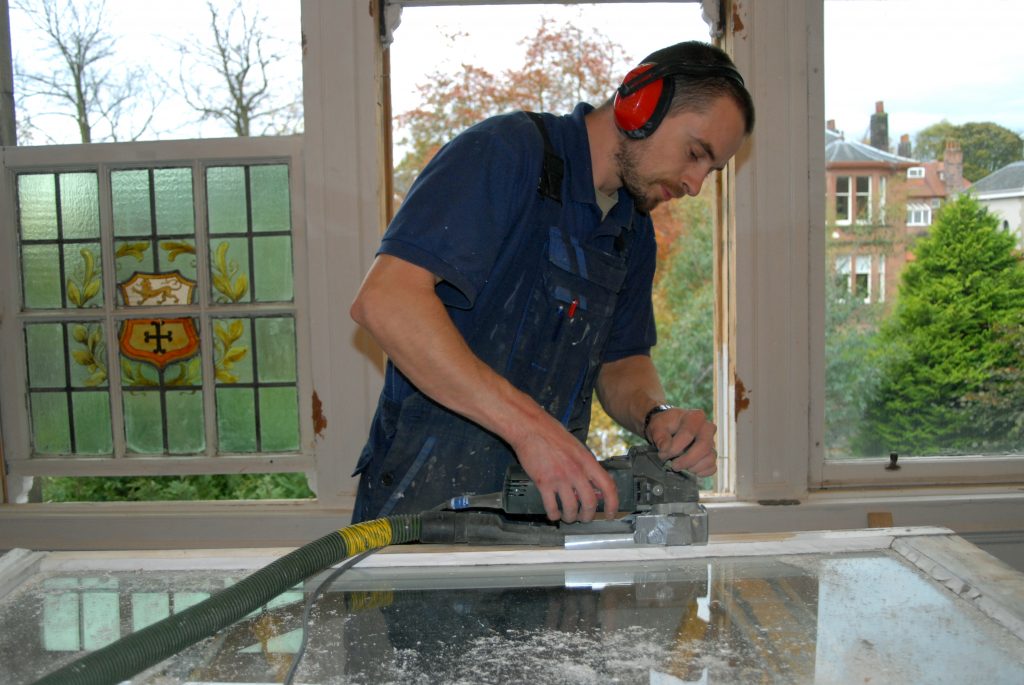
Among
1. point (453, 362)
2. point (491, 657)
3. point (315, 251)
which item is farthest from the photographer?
point (315, 251)

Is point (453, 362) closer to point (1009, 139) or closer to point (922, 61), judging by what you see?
point (922, 61)

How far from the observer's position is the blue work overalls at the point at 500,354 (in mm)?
1448

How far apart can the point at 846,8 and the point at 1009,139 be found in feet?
2.01

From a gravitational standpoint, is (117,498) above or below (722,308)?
below

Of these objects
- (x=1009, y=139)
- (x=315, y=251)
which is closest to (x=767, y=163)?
(x=1009, y=139)

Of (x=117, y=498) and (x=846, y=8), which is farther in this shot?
(x=117, y=498)

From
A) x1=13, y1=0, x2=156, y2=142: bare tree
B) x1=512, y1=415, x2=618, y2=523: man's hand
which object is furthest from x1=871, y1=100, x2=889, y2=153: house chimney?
x1=13, y1=0, x2=156, y2=142: bare tree

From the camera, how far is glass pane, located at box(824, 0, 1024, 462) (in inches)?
90.0

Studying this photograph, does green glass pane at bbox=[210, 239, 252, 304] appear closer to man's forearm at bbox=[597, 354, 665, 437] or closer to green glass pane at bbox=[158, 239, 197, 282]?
green glass pane at bbox=[158, 239, 197, 282]

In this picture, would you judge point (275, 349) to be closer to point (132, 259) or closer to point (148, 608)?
point (132, 259)

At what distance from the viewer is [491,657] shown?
83 centimetres

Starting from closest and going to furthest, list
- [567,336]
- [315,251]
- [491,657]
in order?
[491,657] < [567,336] < [315,251]

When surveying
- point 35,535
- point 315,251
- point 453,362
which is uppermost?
point 315,251

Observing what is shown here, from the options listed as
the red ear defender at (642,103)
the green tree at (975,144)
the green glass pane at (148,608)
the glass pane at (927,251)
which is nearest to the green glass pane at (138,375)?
the green glass pane at (148,608)
